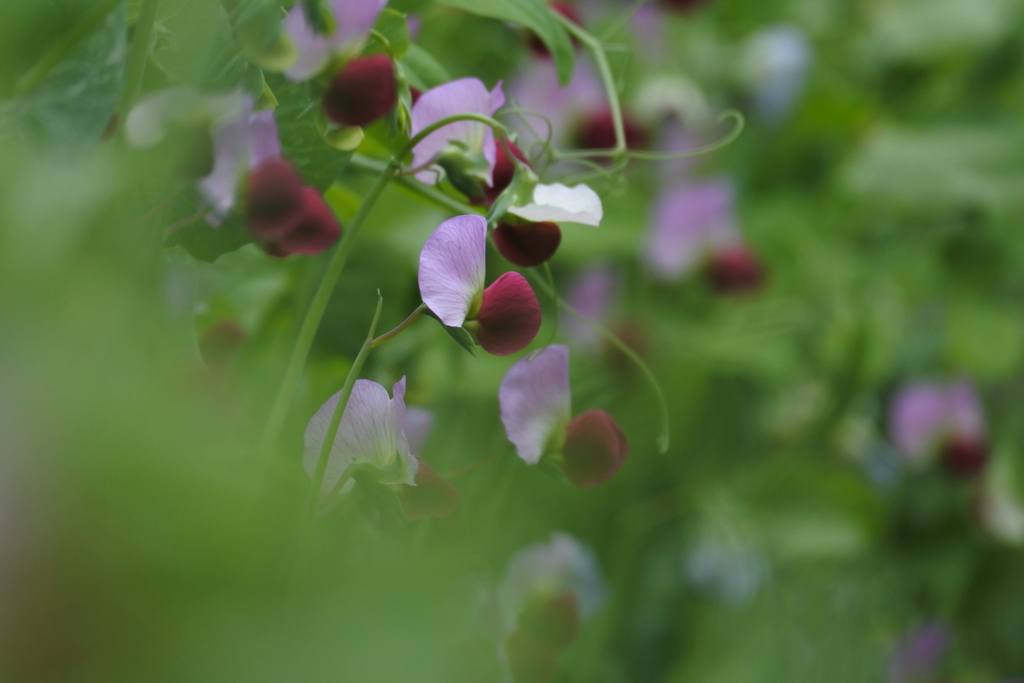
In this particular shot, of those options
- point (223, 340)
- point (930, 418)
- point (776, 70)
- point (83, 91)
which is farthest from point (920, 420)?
point (83, 91)

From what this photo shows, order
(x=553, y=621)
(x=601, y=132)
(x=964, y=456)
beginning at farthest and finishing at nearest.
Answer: (x=964, y=456), (x=601, y=132), (x=553, y=621)

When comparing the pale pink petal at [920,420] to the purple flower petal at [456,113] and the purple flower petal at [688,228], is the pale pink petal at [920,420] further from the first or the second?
the purple flower petal at [456,113]

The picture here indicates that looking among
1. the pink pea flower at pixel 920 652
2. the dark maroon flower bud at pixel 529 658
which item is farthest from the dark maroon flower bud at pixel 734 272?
the dark maroon flower bud at pixel 529 658

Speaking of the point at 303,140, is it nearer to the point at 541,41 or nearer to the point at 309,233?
the point at 309,233

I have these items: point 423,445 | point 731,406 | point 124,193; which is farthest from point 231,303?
point 731,406

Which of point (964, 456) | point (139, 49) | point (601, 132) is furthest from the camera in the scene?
point (964, 456)

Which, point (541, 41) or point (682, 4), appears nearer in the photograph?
point (541, 41)

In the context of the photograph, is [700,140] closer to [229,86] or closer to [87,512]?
[229,86]
